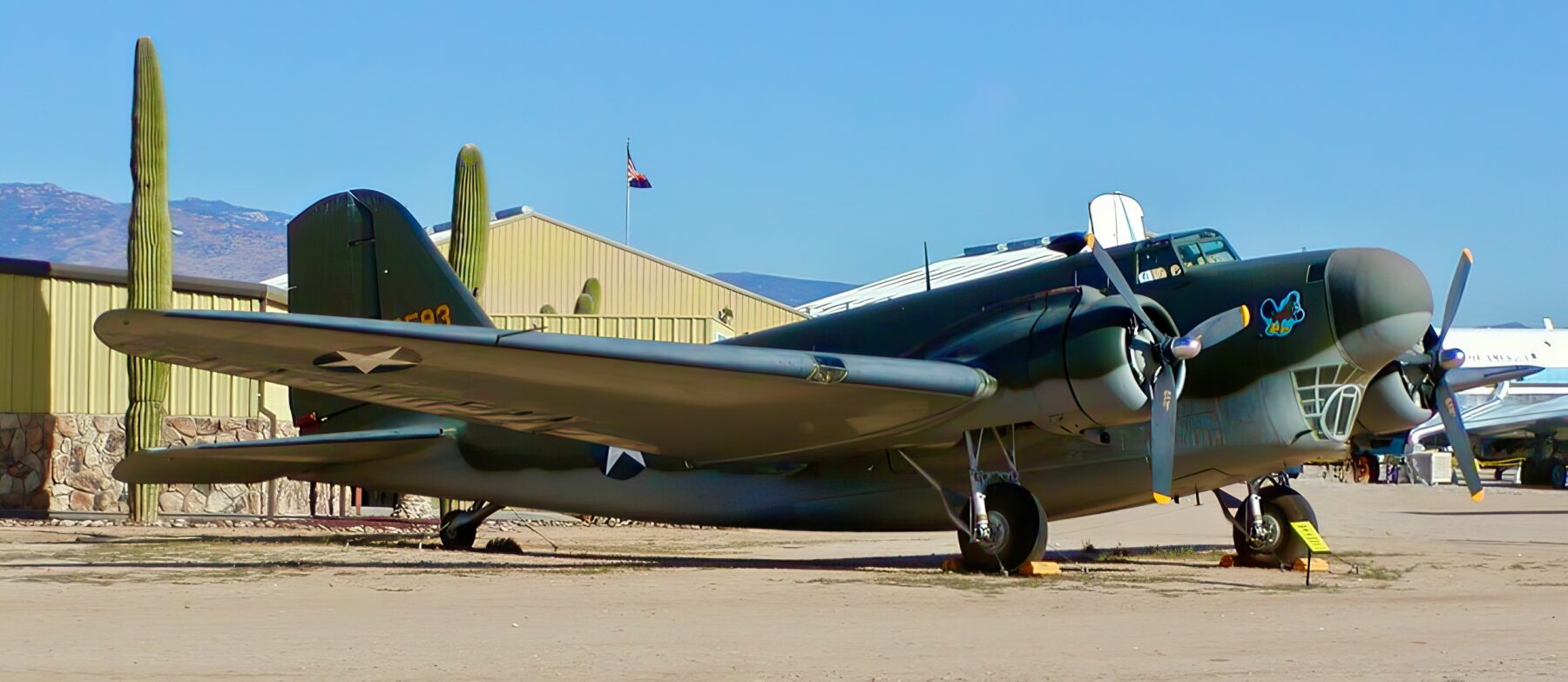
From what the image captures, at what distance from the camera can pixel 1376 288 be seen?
519 inches

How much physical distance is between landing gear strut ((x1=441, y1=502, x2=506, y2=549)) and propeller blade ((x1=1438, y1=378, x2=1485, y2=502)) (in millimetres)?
10607

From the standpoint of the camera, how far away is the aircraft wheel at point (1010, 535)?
1329 cm

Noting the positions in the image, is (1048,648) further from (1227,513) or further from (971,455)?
(1227,513)

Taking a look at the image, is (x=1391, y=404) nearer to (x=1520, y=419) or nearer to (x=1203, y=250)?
(x=1203, y=250)

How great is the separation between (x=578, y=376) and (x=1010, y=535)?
4.15 meters

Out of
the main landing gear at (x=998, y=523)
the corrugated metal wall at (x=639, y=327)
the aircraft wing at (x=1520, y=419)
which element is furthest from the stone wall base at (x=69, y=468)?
the aircraft wing at (x=1520, y=419)

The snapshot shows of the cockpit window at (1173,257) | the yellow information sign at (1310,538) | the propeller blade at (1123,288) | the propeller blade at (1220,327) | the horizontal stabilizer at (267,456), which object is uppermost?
the cockpit window at (1173,257)

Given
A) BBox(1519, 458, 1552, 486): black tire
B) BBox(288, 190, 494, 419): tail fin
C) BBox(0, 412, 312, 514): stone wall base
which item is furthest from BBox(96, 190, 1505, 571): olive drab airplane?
BBox(1519, 458, 1552, 486): black tire

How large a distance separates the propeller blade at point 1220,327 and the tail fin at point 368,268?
28.2 feet

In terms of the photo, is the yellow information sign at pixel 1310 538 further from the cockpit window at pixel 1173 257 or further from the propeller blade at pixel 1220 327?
the cockpit window at pixel 1173 257

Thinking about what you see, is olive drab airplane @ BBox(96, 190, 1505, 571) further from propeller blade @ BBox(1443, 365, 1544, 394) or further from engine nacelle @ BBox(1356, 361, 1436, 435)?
propeller blade @ BBox(1443, 365, 1544, 394)

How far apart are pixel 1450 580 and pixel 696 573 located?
6.76 m

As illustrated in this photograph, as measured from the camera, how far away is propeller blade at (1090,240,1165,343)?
13.1 meters

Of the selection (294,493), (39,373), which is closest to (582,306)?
(294,493)
